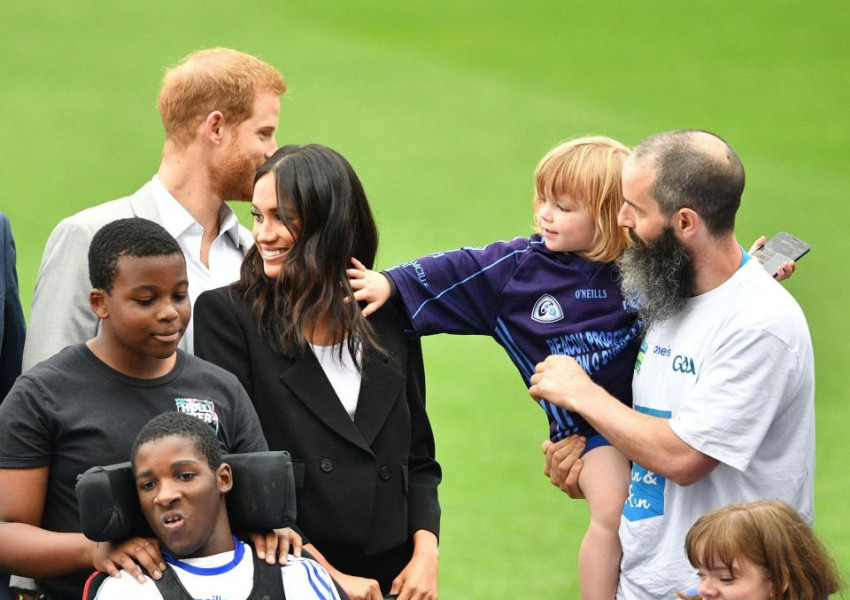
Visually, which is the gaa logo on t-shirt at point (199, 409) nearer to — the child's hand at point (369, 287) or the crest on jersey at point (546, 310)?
the child's hand at point (369, 287)

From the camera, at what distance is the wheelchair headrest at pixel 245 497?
258 centimetres

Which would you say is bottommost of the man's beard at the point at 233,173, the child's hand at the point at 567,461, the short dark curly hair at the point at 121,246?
the child's hand at the point at 567,461

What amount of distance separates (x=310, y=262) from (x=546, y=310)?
58 centimetres

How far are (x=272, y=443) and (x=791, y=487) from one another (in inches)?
44.9

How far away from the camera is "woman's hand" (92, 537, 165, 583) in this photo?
257cm

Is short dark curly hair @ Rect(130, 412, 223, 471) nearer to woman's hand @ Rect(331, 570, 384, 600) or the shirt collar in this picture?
woman's hand @ Rect(331, 570, 384, 600)

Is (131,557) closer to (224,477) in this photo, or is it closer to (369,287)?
(224,477)

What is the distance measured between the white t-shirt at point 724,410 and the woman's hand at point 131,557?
1.08 meters

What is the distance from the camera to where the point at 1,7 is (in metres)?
8.42

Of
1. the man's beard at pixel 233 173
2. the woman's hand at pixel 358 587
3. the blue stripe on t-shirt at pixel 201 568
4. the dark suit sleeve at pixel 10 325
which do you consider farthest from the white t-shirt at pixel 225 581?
the man's beard at pixel 233 173

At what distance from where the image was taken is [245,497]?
2.72 m

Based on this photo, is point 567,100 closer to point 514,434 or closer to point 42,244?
point 514,434

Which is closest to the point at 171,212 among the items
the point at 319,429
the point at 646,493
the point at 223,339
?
the point at 223,339

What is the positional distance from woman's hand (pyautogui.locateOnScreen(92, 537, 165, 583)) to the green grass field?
12.8 feet
